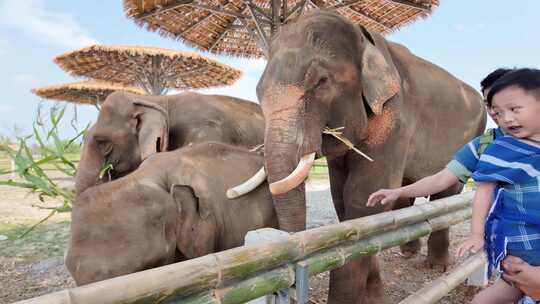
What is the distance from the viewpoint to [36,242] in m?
5.42

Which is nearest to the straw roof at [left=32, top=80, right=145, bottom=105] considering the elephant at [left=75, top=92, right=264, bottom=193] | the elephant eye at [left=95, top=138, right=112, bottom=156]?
the elephant at [left=75, top=92, right=264, bottom=193]

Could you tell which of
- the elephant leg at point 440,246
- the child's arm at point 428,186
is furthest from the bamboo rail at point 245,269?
the elephant leg at point 440,246

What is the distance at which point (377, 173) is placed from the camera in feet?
9.12

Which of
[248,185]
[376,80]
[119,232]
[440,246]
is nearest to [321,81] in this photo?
[376,80]

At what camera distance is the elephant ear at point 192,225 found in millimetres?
1916

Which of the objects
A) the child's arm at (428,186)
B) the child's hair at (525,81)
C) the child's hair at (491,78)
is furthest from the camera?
the child's hair at (491,78)

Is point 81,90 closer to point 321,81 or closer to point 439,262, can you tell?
point 439,262

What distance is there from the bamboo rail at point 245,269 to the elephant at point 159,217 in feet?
2.27

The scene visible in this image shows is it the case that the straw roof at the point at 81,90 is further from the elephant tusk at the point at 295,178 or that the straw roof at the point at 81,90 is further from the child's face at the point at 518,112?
the child's face at the point at 518,112

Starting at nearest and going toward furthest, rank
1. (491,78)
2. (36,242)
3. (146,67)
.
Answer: (491,78), (36,242), (146,67)

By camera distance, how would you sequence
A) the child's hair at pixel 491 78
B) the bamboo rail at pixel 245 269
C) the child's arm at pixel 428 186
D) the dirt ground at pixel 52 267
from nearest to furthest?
the bamboo rail at pixel 245 269, the child's arm at pixel 428 186, the child's hair at pixel 491 78, the dirt ground at pixel 52 267

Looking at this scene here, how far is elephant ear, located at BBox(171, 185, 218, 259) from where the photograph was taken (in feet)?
6.29

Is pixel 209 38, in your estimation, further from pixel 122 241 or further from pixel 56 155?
pixel 122 241

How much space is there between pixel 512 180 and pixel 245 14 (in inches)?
254
